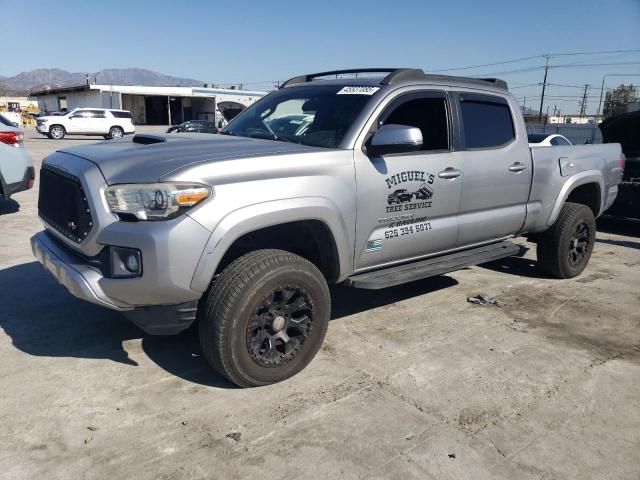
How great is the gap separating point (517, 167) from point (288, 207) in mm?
2651

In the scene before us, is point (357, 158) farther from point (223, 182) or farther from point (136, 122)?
point (136, 122)

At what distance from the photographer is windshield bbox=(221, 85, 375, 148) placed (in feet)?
12.4

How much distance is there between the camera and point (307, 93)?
170 inches

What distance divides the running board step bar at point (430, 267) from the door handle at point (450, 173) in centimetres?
70

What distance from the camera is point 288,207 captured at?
123 inches

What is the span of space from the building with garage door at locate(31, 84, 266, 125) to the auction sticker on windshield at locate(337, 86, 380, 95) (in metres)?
43.8

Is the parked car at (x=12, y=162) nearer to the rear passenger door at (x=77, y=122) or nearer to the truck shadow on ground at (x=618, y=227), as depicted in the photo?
the truck shadow on ground at (x=618, y=227)

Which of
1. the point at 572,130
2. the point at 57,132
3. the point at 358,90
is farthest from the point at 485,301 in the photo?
the point at 572,130

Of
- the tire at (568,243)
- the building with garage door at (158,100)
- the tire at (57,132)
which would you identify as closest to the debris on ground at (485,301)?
the tire at (568,243)

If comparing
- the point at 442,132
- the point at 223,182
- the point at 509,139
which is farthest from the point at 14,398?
the point at 509,139

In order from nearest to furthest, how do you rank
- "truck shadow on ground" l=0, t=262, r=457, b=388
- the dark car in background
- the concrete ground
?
1. the concrete ground
2. "truck shadow on ground" l=0, t=262, r=457, b=388
3. the dark car in background

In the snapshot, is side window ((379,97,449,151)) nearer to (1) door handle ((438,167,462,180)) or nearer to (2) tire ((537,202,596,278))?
(1) door handle ((438,167,462,180))

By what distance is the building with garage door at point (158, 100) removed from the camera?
4753 centimetres

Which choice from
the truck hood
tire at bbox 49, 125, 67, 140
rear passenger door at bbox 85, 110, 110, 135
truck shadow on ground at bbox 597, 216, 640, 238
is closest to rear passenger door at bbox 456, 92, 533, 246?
the truck hood
